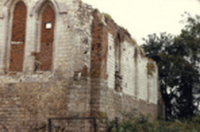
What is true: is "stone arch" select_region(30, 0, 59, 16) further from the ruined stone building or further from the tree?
the tree

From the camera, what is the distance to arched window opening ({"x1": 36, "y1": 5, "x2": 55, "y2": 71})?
13.0m

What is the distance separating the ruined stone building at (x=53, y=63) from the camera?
12414mm

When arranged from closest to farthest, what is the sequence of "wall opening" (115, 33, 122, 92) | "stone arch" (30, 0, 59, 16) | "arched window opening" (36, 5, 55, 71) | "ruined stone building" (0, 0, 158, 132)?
"ruined stone building" (0, 0, 158, 132) → "arched window opening" (36, 5, 55, 71) → "stone arch" (30, 0, 59, 16) → "wall opening" (115, 33, 122, 92)

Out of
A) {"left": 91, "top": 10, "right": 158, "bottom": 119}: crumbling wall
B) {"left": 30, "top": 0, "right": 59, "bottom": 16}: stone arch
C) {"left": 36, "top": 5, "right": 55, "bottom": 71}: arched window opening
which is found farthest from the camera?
{"left": 30, "top": 0, "right": 59, "bottom": 16}: stone arch

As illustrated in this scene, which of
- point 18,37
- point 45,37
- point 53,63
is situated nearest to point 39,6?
point 45,37

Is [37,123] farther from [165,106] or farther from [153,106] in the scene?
[165,106]

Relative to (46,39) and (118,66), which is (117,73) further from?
(46,39)

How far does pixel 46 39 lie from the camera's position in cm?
1325

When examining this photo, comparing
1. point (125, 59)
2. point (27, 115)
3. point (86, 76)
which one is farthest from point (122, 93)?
point (27, 115)

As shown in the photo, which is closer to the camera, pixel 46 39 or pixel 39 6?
pixel 46 39

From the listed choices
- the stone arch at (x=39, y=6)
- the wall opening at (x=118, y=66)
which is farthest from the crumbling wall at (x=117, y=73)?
the stone arch at (x=39, y=6)

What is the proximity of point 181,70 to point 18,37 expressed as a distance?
42.3 ft

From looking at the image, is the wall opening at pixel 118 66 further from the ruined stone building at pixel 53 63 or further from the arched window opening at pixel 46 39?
the arched window opening at pixel 46 39

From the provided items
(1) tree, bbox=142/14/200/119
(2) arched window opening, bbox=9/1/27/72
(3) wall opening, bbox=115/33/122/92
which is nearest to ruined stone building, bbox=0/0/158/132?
(2) arched window opening, bbox=9/1/27/72
